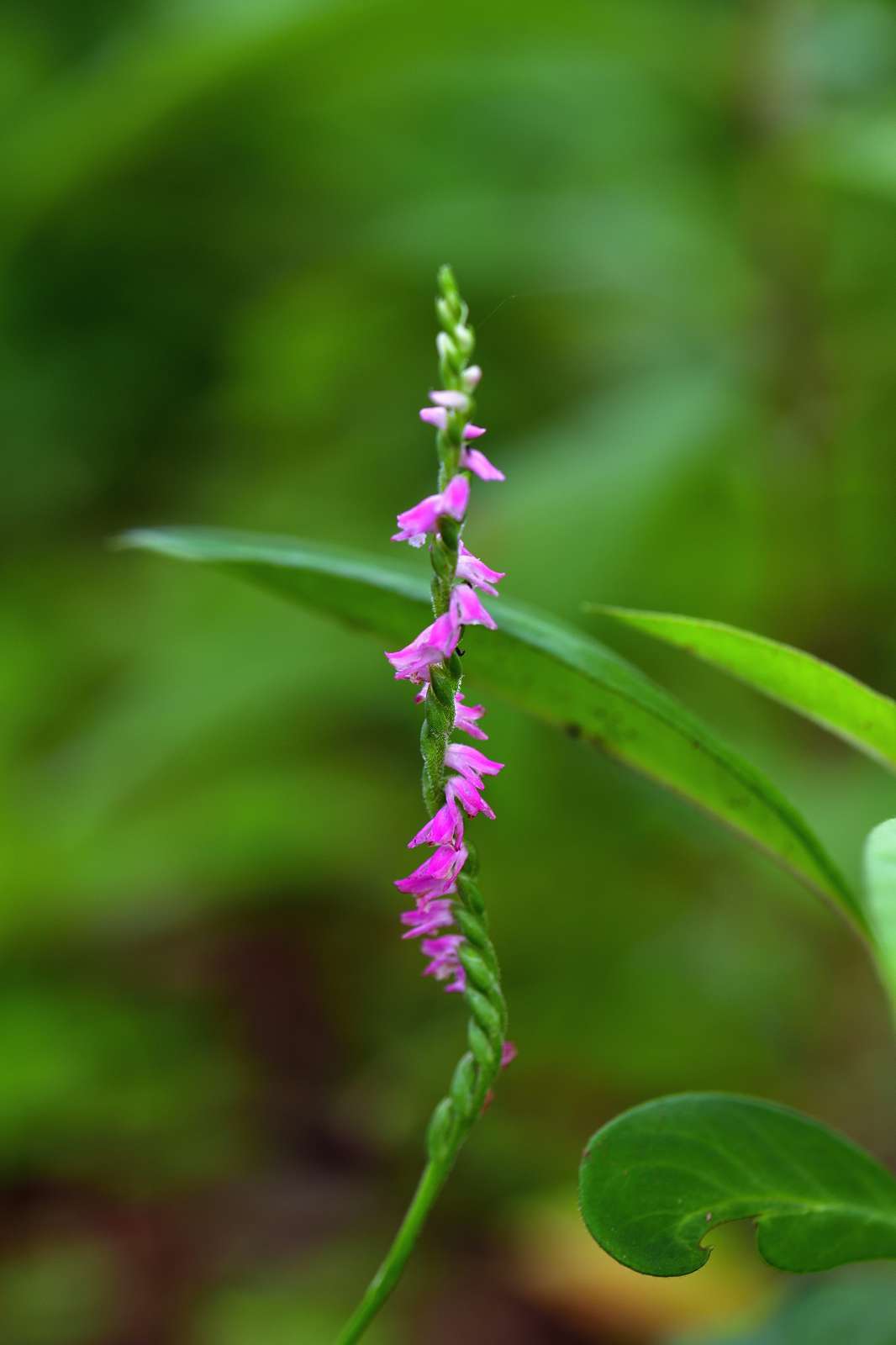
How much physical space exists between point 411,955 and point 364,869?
156 millimetres

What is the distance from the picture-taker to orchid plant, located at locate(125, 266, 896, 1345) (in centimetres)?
53

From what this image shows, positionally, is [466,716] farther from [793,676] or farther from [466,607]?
[793,676]

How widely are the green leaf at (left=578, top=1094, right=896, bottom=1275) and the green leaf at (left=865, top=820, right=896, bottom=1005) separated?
7.4 inches

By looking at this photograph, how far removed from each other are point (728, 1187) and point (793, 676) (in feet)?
0.79

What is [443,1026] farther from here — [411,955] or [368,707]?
[368,707]

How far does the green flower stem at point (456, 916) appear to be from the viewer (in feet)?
1.73

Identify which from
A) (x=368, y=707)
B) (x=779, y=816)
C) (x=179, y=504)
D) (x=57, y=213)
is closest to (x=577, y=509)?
(x=368, y=707)

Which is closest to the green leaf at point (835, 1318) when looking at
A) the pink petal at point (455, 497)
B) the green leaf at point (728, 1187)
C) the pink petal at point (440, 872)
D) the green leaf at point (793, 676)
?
the green leaf at point (728, 1187)

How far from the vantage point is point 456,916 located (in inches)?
22.7

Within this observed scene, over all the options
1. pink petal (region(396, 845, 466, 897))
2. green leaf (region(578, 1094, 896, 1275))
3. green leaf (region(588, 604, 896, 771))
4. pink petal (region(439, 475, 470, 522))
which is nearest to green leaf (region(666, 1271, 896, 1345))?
green leaf (region(578, 1094, 896, 1275))

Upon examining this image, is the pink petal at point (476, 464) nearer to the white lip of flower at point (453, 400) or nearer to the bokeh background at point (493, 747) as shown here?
the white lip of flower at point (453, 400)

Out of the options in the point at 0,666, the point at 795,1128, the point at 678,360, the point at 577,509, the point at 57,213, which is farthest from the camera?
the point at 57,213

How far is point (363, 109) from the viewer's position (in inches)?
109

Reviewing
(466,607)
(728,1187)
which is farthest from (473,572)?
(728,1187)
